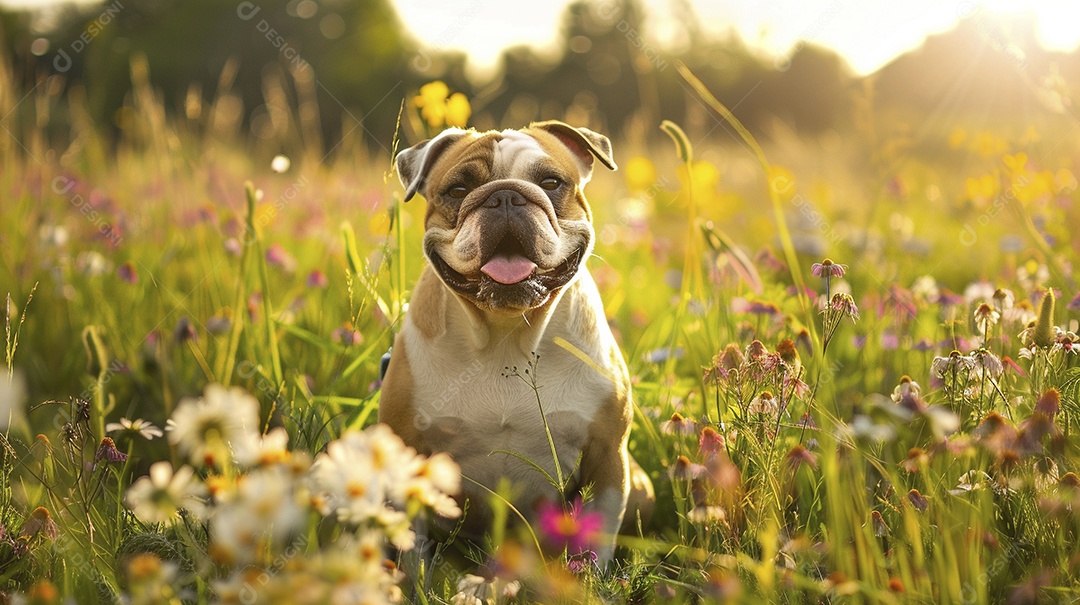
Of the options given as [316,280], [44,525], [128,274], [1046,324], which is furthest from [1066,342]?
[128,274]

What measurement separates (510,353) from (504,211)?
469 mm

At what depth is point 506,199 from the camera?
2332 mm

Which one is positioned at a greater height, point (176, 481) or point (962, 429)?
point (176, 481)

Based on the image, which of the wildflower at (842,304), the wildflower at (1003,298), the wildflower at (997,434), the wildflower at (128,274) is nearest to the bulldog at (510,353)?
the wildflower at (842,304)

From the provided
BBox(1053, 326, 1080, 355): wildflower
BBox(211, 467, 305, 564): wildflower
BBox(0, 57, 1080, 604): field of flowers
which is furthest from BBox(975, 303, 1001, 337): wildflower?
BBox(211, 467, 305, 564): wildflower

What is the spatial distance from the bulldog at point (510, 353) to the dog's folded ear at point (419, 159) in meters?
Result: 0.05

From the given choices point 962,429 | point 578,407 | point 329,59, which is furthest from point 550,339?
point 329,59

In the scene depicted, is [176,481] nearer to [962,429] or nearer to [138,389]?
[962,429]

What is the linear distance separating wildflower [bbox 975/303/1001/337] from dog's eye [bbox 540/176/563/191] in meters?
1.33

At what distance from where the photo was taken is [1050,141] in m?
6.48

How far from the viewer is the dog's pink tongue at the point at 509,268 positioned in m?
2.29

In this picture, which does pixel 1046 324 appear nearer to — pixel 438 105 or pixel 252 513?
pixel 252 513

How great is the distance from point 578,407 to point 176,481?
1.45 metres

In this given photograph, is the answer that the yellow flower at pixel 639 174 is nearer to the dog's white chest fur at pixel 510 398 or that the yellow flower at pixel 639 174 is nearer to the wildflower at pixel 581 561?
the dog's white chest fur at pixel 510 398
